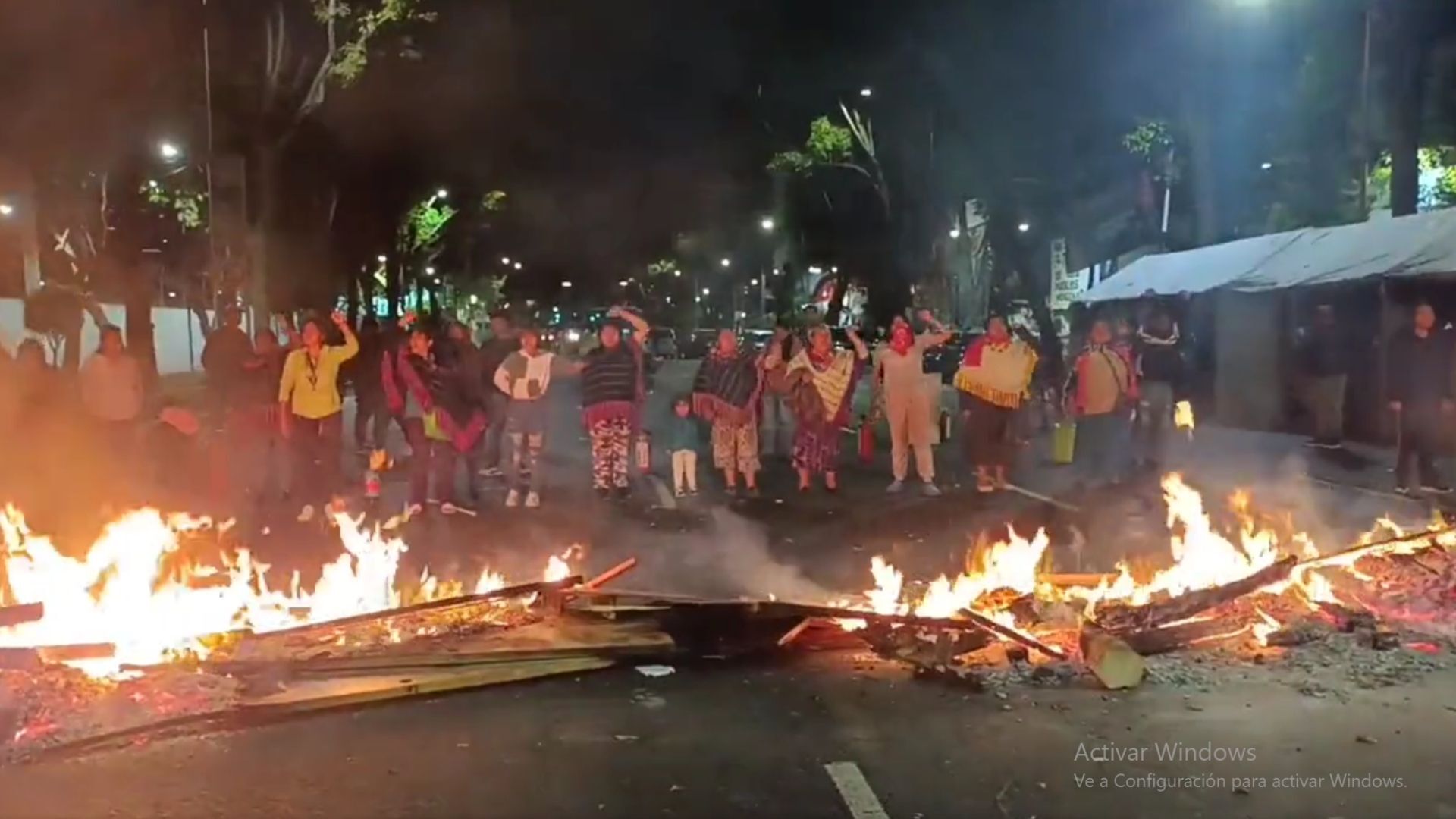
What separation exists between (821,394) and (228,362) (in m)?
5.65

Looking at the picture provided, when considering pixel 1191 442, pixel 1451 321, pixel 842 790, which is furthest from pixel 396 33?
pixel 842 790

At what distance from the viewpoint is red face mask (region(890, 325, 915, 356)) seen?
44.4 ft

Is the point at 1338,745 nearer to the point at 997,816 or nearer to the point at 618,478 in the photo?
the point at 997,816

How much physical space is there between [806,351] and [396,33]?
16.0m

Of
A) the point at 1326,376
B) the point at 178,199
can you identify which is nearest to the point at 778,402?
the point at 1326,376

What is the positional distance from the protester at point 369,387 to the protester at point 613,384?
12.3ft

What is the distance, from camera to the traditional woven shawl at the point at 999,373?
13.3m

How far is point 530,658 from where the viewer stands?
680cm

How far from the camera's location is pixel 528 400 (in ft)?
43.2

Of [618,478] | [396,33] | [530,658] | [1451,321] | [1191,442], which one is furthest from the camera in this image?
[396,33]

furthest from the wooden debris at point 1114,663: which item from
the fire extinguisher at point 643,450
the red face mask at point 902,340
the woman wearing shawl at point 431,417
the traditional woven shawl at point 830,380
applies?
the fire extinguisher at point 643,450

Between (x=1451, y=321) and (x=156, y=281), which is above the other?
(x=156, y=281)

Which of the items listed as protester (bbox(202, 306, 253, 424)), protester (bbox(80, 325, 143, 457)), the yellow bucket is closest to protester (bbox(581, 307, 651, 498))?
protester (bbox(202, 306, 253, 424))

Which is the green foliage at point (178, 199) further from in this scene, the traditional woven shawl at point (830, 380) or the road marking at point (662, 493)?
the traditional woven shawl at point (830, 380)
